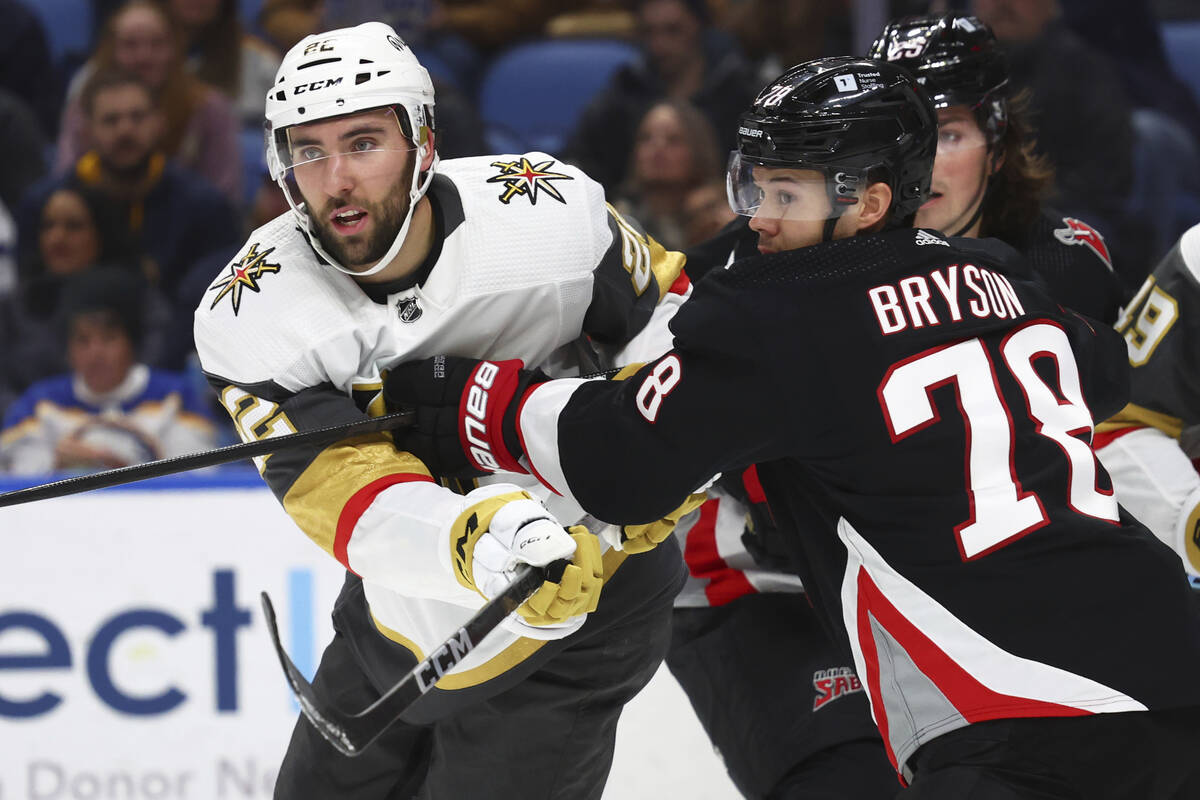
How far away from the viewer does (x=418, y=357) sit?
2594 mm

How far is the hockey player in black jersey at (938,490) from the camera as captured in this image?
198 centimetres

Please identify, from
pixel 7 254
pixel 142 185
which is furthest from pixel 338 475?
pixel 7 254

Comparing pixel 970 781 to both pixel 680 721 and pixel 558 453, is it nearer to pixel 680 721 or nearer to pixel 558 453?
pixel 558 453

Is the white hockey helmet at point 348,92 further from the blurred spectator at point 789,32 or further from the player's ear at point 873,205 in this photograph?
the blurred spectator at point 789,32

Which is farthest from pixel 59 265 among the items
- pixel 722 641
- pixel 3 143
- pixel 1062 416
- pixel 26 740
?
pixel 1062 416

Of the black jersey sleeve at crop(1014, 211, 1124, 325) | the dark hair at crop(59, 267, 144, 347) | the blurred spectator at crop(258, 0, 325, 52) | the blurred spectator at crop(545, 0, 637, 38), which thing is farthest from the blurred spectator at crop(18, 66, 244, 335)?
the black jersey sleeve at crop(1014, 211, 1124, 325)

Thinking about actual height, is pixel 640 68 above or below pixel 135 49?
below

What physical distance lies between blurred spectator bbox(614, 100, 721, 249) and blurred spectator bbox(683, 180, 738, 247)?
5 centimetres

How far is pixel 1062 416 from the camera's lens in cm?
211

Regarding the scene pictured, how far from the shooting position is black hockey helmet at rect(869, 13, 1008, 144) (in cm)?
315

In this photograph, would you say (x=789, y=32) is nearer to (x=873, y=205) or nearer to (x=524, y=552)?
(x=873, y=205)

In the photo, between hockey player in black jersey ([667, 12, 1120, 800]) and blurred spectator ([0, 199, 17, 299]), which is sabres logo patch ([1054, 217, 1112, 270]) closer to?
hockey player in black jersey ([667, 12, 1120, 800])

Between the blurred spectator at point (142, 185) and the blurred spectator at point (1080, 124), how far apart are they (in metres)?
3.06

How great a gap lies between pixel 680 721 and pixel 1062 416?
213 cm
